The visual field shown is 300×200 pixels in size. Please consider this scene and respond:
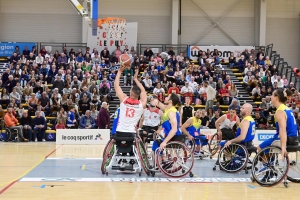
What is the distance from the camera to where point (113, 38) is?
26359mm

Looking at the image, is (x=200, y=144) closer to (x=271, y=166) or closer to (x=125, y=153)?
(x=125, y=153)

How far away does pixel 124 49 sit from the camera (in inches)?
1026

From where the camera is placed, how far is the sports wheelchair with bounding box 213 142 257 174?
9.58 m

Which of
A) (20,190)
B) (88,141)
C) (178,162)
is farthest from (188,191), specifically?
(88,141)

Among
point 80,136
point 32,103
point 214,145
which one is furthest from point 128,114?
point 32,103

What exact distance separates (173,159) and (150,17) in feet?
64.6

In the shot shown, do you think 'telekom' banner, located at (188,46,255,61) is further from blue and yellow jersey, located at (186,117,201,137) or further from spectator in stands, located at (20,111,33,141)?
blue and yellow jersey, located at (186,117,201,137)

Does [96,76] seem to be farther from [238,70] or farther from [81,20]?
[238,70]

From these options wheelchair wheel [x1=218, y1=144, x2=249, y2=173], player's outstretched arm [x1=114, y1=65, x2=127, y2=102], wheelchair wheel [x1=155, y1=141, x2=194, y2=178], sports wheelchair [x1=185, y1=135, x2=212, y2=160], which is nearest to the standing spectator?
sports wheelchair [x1=185, y1=135, x2=212, y2=160]

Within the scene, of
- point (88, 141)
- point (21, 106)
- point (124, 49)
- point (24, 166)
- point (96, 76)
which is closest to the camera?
point (24, 166)

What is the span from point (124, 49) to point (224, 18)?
605 centimetres

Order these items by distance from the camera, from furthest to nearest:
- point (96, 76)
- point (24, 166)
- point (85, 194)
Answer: point (96, 76) < point (24, 166) < point (85, 194)

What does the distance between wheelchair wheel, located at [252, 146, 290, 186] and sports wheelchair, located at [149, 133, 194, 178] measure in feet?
4.19

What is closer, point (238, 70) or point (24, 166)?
point (24, 166)
